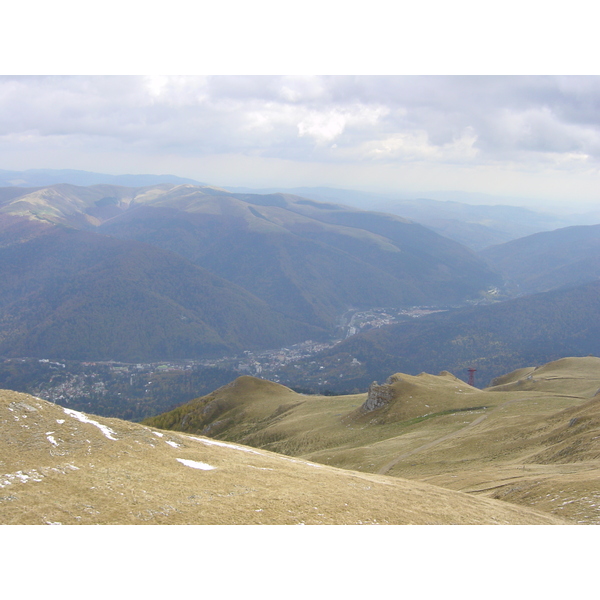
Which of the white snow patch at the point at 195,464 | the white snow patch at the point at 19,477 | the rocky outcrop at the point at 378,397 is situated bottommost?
the rocky outcrop at the point at 378,397

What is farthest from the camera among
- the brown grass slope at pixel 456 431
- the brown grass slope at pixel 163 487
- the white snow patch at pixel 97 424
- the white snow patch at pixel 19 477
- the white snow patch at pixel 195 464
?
the brown grass slope at pixel 456 431

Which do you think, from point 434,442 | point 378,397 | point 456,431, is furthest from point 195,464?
point 378,397

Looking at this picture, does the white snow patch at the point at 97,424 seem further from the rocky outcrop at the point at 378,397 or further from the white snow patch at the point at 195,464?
the rocky outcrop at the point at 378,397

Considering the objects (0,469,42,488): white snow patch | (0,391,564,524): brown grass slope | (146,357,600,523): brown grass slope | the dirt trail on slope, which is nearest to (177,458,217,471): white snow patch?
(0,391,564,524): brown grass slope

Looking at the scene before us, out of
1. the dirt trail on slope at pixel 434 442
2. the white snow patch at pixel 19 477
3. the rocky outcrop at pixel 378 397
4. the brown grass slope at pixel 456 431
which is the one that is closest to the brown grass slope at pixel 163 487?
the white snow patch at pixel 19 477

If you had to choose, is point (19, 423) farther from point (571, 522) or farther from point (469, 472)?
point (469, 472)

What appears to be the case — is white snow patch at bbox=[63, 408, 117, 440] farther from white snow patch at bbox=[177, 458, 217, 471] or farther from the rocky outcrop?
the rocky outcrop
